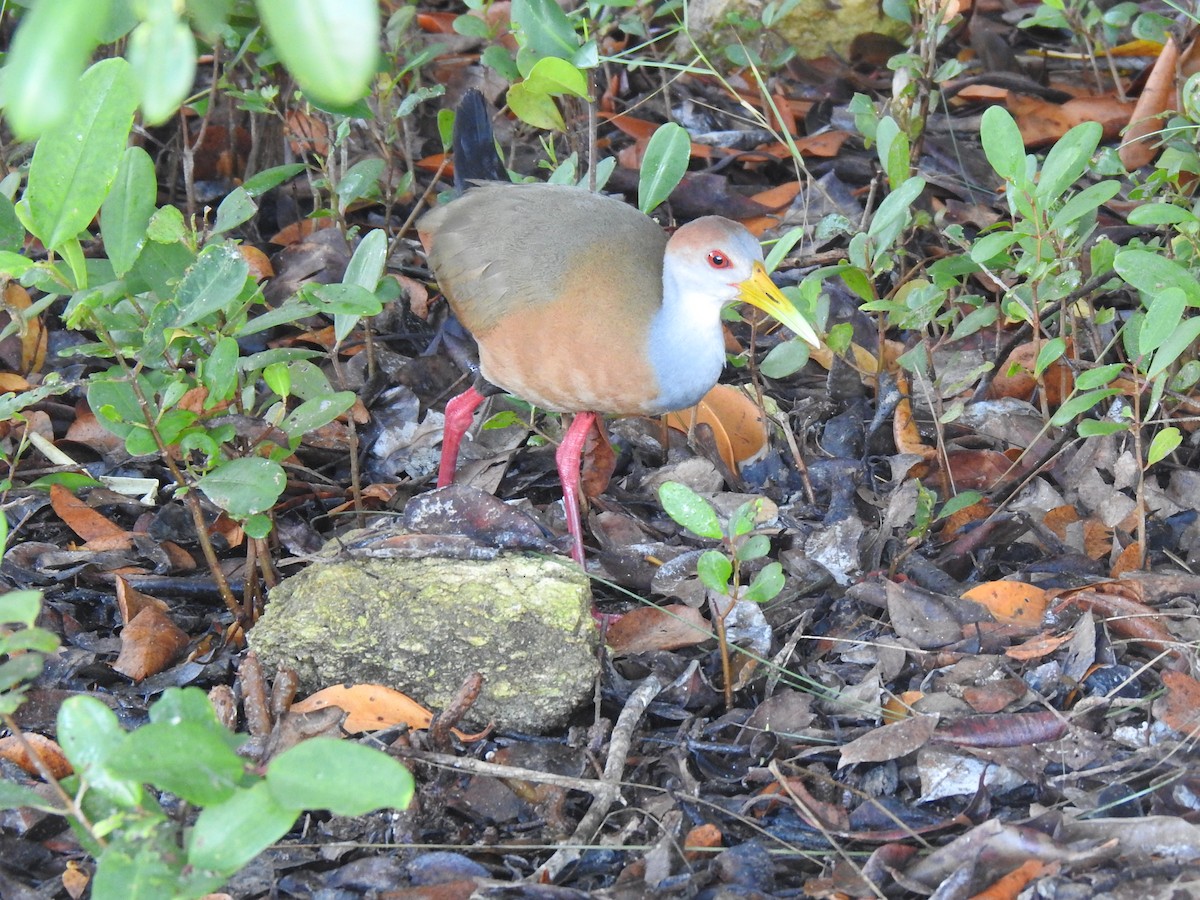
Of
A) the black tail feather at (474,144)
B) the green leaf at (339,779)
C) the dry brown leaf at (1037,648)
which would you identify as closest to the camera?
the green leaf at (339,779)

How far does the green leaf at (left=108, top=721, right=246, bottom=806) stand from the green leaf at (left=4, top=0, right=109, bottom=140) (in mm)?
1002

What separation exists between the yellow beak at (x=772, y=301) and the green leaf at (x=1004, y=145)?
0.66 meters

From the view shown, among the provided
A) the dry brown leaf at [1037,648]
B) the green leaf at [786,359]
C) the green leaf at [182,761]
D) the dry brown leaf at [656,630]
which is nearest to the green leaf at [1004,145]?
the green leaf at [786,359]

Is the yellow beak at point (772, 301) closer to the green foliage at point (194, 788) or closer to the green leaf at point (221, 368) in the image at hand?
the green leaf at point (221, 368)

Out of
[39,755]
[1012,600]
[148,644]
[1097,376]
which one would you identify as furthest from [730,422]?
[39,755]

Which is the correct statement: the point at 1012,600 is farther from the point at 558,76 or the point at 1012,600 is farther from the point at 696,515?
the point at 558,76

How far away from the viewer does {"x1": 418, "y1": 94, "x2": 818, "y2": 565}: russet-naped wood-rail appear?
11.0 feet

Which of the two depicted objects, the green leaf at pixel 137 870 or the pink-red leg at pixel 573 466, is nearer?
the green leaf at pixel 137 870

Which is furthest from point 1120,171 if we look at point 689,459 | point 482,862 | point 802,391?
point 482,862

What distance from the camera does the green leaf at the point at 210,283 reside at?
2.38 m

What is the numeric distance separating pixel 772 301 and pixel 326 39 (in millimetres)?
2627

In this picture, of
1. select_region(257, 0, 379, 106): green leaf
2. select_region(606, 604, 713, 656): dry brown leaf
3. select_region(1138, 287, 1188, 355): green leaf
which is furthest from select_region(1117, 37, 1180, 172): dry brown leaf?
select_region(257, 0, 379, 106): green leaf

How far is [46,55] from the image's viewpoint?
0.82 metres

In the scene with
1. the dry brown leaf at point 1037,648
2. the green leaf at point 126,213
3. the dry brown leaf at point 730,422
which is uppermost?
the green leaf at point 126,213
